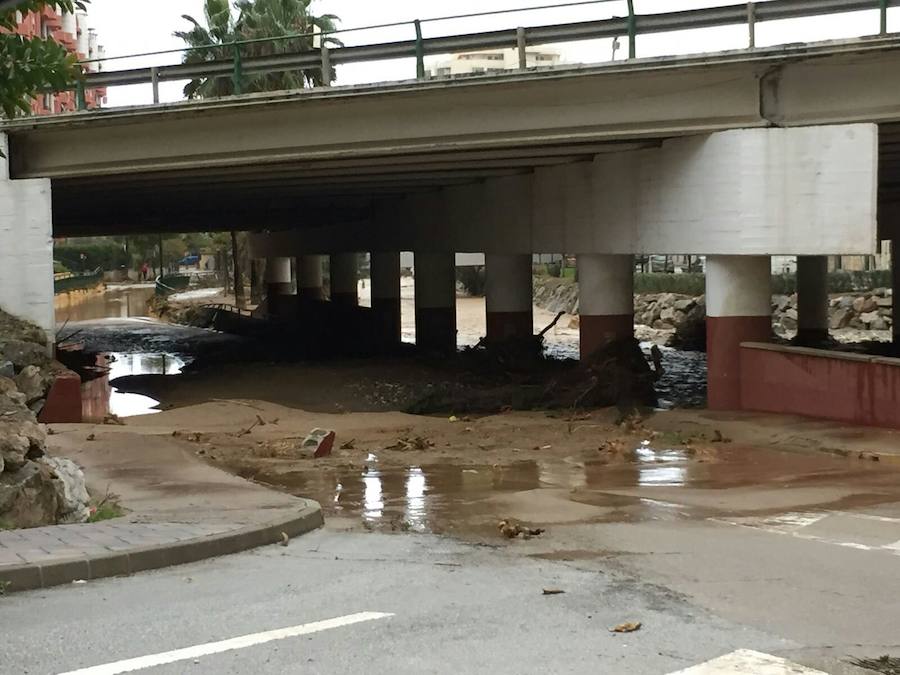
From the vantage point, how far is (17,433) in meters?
10.5

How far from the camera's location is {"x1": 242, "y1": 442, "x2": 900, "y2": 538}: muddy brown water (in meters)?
11.9

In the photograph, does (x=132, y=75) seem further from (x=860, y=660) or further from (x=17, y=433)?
(x=860, y=660)

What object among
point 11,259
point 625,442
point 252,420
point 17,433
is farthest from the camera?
point 11,259

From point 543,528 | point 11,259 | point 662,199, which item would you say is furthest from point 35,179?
point 543,528

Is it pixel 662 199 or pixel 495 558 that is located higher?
pixel 662 199

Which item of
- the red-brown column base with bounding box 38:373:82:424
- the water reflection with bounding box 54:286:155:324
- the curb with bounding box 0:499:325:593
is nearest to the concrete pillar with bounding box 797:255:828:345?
the red-brown column base with bounding box 38:373:82:424

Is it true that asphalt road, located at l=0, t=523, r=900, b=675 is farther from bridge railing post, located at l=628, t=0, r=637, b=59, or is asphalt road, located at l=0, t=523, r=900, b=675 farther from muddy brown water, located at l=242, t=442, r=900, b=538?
bridge railing post, located at l=628, t=0, r=637, b=59

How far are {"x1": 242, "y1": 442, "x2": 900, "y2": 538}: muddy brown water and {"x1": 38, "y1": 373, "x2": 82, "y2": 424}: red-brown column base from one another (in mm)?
7943

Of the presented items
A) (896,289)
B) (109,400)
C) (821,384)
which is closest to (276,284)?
(896,289)

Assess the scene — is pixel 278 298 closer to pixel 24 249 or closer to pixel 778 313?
pixel 778 313

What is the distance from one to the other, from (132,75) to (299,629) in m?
19.0

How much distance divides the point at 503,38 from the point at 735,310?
21.7ft

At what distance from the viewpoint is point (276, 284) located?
6894 cm

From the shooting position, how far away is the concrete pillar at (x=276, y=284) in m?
68.0
